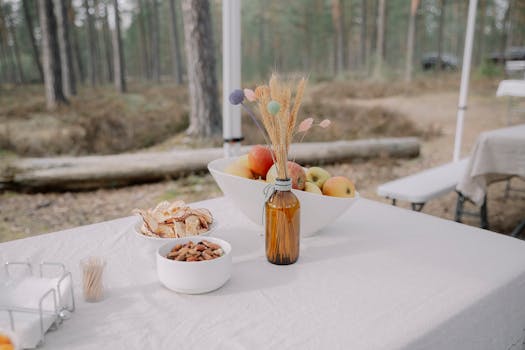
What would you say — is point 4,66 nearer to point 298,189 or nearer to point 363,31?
point 298,189

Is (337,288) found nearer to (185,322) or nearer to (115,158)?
(185,322)

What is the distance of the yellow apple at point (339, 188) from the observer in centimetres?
101

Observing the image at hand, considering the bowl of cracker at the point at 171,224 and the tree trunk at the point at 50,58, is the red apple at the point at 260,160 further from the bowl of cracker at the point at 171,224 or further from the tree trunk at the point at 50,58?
the tree trunk at the point at 50,58

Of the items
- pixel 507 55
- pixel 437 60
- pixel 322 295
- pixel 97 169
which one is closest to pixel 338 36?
pixel 437 60

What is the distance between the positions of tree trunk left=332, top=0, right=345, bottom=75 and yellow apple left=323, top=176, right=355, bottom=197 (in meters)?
6.33

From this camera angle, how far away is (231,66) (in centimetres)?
184

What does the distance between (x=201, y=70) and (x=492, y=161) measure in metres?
3.03

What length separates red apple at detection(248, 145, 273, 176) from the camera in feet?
3.43

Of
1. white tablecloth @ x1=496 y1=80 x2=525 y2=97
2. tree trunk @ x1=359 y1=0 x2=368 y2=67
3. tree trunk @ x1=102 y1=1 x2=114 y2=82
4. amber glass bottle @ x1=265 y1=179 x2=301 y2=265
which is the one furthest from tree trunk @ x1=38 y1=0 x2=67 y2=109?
tree trunk @ x1=359 y1=0 x2=368 y2=67

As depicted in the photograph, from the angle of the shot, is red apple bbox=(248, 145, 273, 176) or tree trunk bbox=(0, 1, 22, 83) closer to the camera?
red apple bbox=(248, 145, 273, 176)

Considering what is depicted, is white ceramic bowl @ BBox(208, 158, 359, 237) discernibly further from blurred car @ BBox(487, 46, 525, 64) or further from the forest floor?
blurred car @ BBox(487, 46, 525, 64)

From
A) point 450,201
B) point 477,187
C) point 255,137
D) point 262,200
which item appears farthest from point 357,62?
point 262,200

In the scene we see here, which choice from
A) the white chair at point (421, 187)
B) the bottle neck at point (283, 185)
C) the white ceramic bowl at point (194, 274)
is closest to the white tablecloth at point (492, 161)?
the white chair at point (421, 187)

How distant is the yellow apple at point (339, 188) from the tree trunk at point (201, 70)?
12.3 feet
